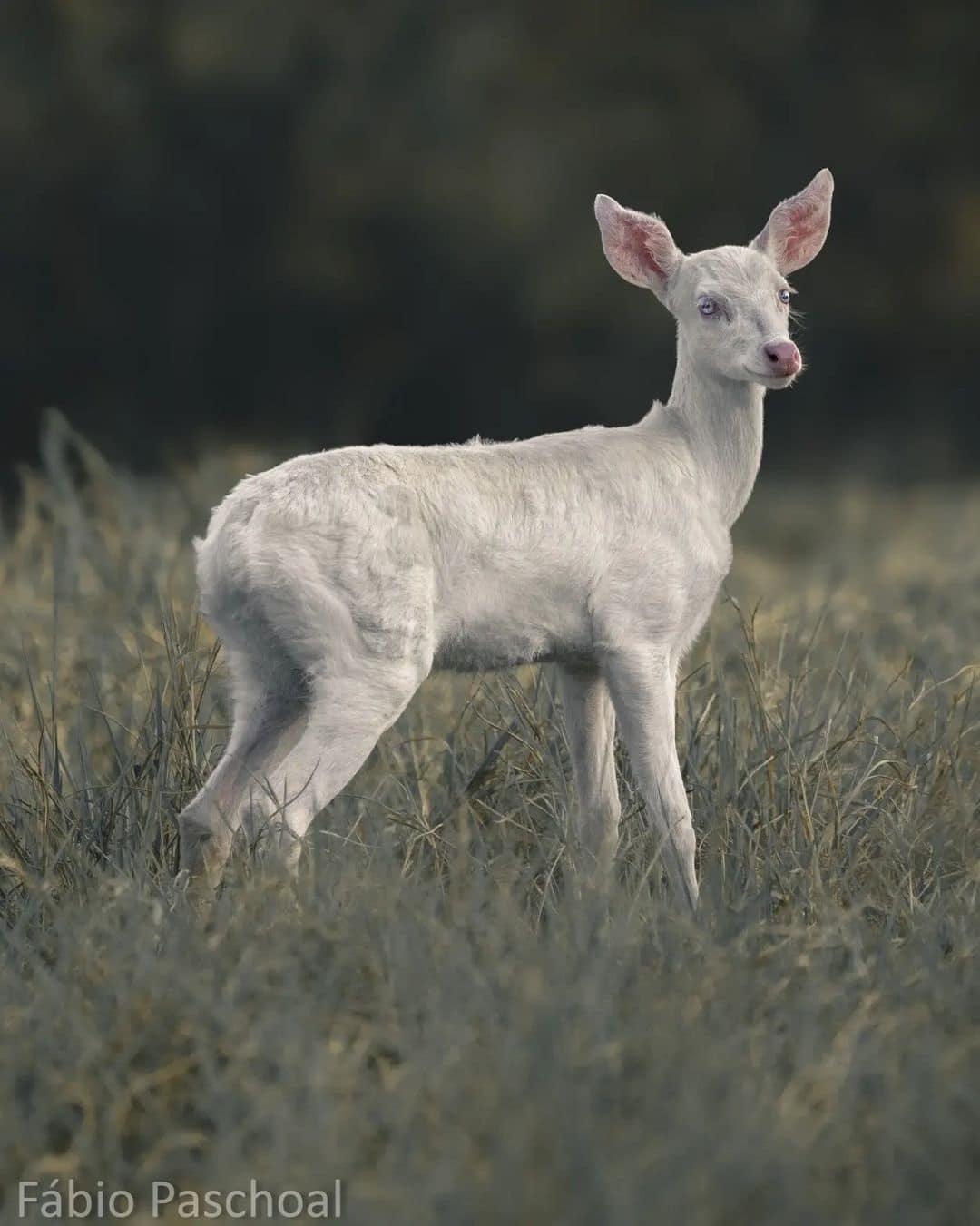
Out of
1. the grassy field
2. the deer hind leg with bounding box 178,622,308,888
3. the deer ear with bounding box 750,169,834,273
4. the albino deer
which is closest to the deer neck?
the albino deer

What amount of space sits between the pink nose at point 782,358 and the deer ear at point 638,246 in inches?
16.7

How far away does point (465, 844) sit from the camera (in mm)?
3875

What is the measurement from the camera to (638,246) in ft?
15.6

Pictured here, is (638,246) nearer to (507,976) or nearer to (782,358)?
(782,358)

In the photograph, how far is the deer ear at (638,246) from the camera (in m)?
4.70

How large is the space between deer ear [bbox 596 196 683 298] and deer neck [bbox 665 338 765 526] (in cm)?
21

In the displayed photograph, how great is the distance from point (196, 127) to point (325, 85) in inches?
57.7

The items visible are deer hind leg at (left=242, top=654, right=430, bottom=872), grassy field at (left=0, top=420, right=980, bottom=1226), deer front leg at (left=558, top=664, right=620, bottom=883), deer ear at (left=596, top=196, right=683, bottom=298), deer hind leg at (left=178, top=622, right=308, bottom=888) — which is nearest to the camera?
grassy field at (left=0, top=420, right=980, bottom=1226)

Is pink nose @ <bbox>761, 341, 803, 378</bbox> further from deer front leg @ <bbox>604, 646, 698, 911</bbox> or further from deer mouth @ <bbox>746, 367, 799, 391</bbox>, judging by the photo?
deer front leg @ <bbox>604, 646, 698, 911</bbox>

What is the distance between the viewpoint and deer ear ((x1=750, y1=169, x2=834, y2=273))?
4.74m

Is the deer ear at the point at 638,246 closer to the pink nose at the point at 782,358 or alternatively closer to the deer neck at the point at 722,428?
the deer neck at the point at 722,428

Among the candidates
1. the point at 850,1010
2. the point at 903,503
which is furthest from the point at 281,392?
the point at 850,1010

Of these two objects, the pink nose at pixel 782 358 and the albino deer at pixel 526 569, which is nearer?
the albino deer at pixel 526 569

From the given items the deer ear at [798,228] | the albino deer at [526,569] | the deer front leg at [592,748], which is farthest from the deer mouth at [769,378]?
the deer front leg at [592,748]
